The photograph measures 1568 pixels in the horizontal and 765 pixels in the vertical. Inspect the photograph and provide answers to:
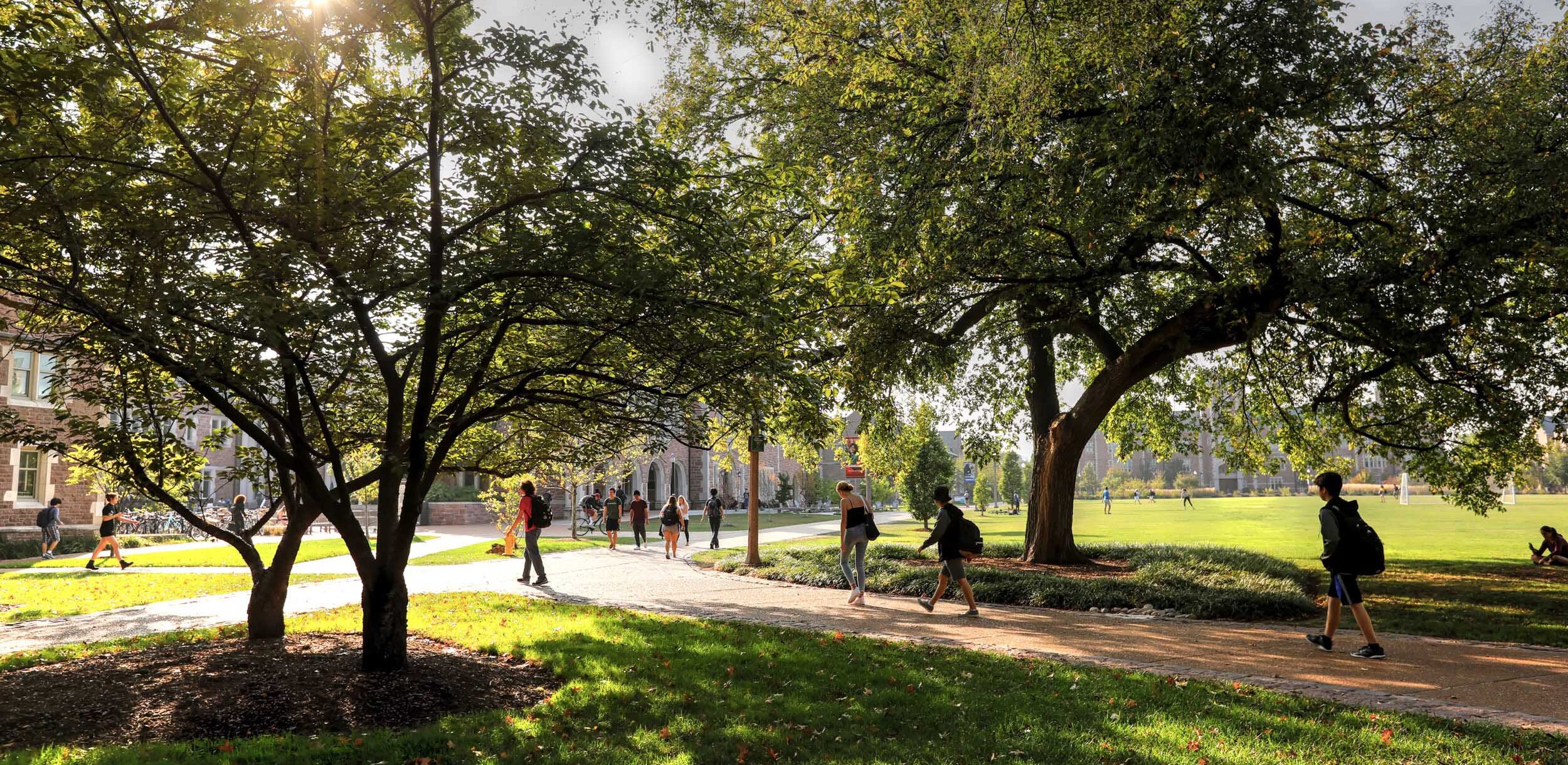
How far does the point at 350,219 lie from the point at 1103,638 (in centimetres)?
793

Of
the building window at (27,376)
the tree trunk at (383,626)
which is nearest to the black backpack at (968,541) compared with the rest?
the tree trunk at (383,626)

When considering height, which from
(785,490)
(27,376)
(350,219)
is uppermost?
(27,376)

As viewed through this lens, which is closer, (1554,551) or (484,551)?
(1554,551)

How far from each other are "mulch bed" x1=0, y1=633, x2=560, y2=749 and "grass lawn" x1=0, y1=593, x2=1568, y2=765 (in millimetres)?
355

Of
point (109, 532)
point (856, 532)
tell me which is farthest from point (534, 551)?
point (109, 532)

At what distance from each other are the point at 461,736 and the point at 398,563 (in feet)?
7.55

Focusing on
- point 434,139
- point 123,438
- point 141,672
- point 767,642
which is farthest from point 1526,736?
point 123,438

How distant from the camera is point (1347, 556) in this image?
7.83m

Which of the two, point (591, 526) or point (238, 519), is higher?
point (238, 519)

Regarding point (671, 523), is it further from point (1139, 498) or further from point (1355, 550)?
point (1139, 498)

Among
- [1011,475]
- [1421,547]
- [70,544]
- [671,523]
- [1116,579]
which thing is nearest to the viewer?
[1116,579]

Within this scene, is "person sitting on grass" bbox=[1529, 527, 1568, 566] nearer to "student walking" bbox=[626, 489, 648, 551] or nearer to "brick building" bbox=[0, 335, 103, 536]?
"student walking" bbox=[626, 489, 648, 551]

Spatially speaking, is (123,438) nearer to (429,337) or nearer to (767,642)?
(429,337)

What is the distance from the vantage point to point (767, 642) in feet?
26.7
